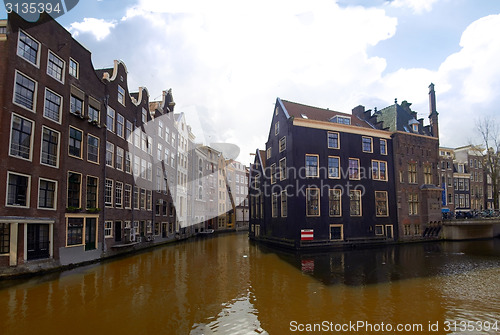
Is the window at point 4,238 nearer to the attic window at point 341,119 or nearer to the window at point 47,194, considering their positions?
the window at point 47,194

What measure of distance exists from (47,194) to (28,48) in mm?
9828

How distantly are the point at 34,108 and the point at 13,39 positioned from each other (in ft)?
13.9

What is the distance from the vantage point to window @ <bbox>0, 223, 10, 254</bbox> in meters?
17.5

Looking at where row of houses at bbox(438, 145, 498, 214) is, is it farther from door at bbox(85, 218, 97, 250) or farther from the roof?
door at bbox(85, 218, 97, 250)

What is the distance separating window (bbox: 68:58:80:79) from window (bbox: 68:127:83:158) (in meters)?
4.42

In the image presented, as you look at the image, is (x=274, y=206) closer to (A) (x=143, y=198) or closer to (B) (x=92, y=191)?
(A) (x=143, y=198)

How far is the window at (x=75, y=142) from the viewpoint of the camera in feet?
75.7

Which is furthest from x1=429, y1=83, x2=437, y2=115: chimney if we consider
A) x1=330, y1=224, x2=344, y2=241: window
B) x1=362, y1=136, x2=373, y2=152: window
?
x1=330, y1=224, x2=344, y2=241: window

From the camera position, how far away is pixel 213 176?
7319 centimetres

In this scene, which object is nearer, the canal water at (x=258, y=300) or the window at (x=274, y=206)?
the canal water at (x=258, y=300)

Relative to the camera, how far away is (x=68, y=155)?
74.1 ft

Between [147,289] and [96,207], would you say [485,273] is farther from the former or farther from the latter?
[96,207]

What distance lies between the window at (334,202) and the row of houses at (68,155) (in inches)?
851

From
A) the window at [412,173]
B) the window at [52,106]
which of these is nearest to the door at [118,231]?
the window at [52,106]
